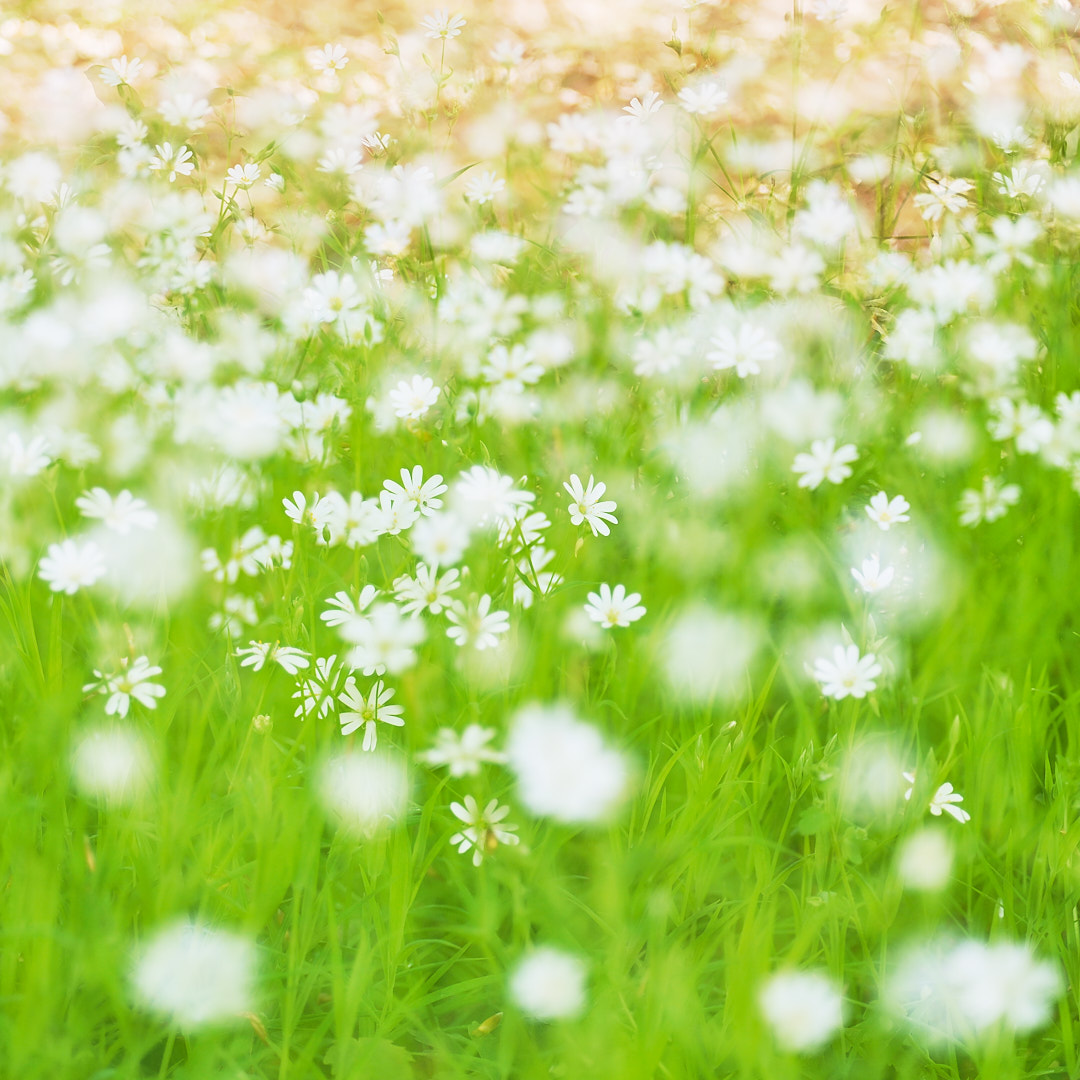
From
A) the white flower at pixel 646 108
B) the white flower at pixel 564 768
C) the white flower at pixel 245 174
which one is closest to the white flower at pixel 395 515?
the white flower at pixel 564 768

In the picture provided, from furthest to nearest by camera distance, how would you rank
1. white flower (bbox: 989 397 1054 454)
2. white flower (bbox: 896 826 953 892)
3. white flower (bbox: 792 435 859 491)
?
1. white flower (bbox: 989 397 1054 454)
2. white flower (bbox: 792 435 859 491)
3. white flower (bbox: 896 826 953 892)

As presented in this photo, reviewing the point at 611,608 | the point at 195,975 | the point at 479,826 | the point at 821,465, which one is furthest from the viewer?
the point at 821,465

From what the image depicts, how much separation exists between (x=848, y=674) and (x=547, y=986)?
471 mm

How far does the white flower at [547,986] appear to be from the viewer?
98 cm

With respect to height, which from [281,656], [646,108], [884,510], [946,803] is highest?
[646,108]

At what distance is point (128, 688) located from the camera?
3.89 feet

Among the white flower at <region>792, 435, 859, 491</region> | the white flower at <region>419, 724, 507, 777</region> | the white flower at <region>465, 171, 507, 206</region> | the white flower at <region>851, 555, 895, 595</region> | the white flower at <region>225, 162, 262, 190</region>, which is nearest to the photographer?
the white flower at <region>419, 724, 507, 777</region>

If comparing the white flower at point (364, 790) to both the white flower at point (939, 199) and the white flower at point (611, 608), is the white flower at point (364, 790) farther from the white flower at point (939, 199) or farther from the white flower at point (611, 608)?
the white flower at point (939, 199)

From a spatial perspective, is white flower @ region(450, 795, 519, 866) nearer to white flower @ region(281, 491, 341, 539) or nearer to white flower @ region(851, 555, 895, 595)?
white flower @ region(281, 491, 341, 539)

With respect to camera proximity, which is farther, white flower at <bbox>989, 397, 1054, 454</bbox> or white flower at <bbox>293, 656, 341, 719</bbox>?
white flower at <bbox>989, 397, 1054, 454</bbox>

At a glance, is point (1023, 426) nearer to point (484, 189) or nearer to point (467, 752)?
point (484, 189)

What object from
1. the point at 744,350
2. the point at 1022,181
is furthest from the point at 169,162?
the point at 1022,181

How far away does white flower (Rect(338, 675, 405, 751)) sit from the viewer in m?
1.13

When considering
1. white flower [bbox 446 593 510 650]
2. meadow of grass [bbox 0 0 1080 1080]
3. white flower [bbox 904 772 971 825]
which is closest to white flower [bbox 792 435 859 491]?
meadow of grass [bbox 0 0 1080 1080]
